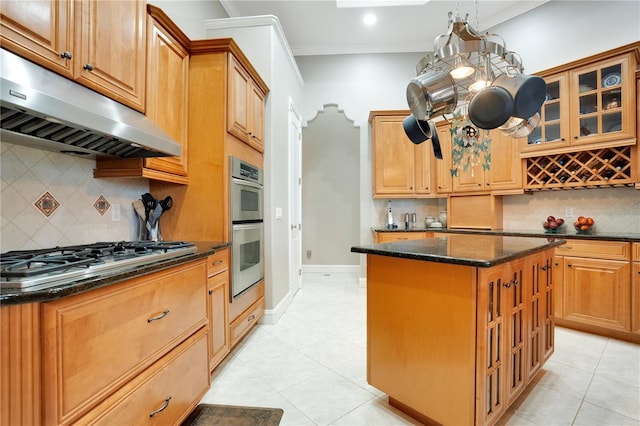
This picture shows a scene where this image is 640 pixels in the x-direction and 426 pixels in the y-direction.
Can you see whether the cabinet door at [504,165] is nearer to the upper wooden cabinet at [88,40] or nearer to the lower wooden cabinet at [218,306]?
the lower wooden cabinet at [218,306]

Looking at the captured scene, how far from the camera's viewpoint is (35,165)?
1481mm

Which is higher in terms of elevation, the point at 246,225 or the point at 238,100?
the point at 238,100

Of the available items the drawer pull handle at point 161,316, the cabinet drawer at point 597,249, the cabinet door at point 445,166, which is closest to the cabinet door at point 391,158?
the cabinet door at point 445,166

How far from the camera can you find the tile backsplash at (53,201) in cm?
137

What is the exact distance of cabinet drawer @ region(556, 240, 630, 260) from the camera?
2.59 metres

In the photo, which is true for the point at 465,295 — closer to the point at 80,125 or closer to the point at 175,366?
the point at 175,366

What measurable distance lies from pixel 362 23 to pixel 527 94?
3.43m

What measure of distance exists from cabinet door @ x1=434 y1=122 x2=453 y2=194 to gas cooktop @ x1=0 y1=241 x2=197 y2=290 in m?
3.70

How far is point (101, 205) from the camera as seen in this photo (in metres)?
1.87

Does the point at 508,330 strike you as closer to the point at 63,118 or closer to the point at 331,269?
the point at 63,118

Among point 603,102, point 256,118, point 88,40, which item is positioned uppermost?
point 603,102

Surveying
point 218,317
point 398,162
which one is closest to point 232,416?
point 218,317

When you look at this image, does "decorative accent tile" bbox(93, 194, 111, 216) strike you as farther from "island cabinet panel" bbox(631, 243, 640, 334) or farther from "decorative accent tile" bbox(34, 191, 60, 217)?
"island cabinet panel" bbox(631, 243, 640, 334)

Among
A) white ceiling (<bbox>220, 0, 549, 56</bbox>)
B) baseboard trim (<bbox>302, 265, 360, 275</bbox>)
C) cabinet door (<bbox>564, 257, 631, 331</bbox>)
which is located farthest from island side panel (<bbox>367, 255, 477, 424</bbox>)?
baseboard trim (<bbox>302, 265, 360, 275</bbox>)
